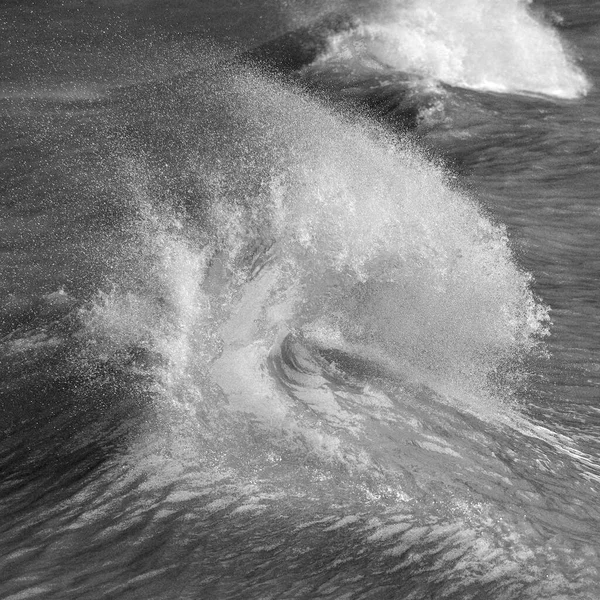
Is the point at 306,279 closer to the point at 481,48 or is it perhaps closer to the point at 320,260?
the point at 320,260

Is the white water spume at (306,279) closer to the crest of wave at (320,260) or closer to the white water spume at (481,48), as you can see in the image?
the crest of wave at (320,260)

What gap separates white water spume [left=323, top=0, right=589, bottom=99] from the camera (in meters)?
4.33

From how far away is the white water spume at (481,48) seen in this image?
14.2ft

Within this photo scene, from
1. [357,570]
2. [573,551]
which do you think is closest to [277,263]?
[357,570]

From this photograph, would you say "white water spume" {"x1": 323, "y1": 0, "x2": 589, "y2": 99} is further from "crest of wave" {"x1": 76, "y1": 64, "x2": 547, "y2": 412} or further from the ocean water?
"crest of wave" {"x1": 76, "y1": 64, "x2": 547, "y2": 412}

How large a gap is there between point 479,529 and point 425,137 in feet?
6.36

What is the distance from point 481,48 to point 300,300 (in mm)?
1716

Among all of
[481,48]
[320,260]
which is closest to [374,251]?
[320,260]

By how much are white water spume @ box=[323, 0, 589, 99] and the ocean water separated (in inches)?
0.5

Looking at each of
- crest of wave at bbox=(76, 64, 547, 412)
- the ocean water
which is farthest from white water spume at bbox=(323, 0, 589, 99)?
crest of wave at bbox=(76, 64, 547, 412)

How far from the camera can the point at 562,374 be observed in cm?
374

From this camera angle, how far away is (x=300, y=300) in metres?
3.71

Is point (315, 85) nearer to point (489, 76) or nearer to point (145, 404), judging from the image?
point (489, 76)

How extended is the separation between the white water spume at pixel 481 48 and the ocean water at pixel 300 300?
0.5 inches
